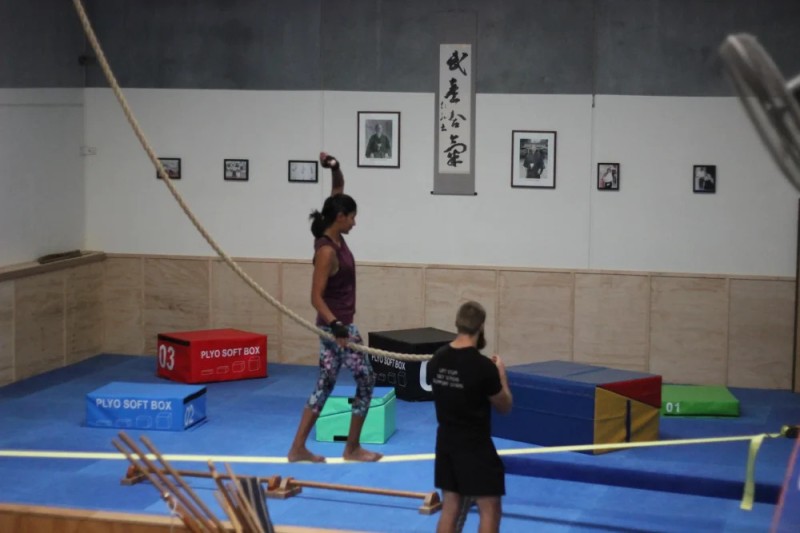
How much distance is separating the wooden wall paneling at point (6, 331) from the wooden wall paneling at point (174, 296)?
1.48 metres

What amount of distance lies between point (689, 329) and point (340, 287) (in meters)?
4.28

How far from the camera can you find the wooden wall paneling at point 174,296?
10414 millimetres

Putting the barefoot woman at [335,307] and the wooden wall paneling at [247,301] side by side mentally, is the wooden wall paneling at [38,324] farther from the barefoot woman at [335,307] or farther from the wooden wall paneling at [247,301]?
the barefoot woman at [335,307]

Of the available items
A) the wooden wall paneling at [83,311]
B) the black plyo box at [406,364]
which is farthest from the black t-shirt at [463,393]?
the wooden wall paneling at [83,311]

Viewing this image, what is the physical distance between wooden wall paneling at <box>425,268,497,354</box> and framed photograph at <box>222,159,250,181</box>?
1777 millimetres

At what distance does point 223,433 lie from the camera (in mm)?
7820

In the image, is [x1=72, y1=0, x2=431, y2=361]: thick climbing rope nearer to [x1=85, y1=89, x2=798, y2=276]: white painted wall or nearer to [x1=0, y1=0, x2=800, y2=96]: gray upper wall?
[x1=85, y1=89, x2=798, y2=276]: white painted wall

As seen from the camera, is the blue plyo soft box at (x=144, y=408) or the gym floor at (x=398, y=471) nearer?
the gym floor at (x=398, y=471)

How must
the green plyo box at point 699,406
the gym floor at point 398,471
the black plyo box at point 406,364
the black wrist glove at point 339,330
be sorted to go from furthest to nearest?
1. the black plyo box at point 406,364
2. the green plyo box at point 699,406
3. the gym floor at point 398,471
4. the black wrist glove at point 339,330

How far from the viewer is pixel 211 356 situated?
30.8ft

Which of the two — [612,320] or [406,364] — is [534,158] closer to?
[612,320]

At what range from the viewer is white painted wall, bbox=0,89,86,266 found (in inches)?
373

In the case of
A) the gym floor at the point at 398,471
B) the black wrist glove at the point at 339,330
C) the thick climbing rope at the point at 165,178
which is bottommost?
the gym floor at the point at 398,471

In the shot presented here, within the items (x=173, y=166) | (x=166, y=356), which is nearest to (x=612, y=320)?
(x=166, y=356)
